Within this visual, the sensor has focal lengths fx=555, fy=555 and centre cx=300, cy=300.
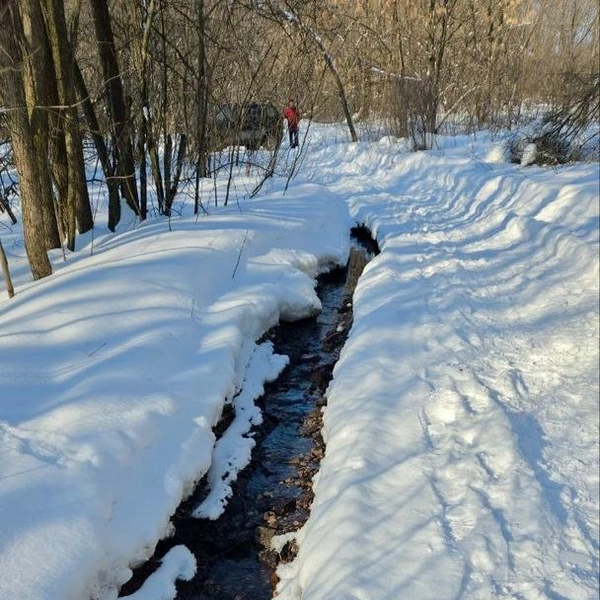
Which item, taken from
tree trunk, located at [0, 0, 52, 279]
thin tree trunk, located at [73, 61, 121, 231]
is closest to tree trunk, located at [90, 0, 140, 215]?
thin tree trunk, located at [73, 61, 121, 231]

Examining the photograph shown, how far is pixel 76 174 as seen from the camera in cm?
635

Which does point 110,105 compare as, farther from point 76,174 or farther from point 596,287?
point 596,287

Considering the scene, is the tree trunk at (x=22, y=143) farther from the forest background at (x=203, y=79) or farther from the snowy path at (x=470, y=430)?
the snowy path at (x=470, y=430)

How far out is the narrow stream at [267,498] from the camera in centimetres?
289

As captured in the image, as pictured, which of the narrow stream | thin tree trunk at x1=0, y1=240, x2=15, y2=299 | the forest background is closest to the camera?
the narrow stream

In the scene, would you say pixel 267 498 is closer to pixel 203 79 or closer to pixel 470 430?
pixel 470 430

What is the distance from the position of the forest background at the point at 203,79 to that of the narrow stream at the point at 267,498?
8.84 ft

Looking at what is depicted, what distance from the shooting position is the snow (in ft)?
7.99

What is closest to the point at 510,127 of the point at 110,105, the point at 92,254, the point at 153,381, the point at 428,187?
the point at 428,187

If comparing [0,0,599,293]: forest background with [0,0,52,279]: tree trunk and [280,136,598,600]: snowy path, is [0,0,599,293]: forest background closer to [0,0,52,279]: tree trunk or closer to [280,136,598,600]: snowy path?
[0,0,52,279]: tree trunk

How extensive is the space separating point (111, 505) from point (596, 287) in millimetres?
3527

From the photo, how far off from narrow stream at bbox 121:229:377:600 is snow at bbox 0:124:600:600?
11cm

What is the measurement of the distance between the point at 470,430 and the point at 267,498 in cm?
131

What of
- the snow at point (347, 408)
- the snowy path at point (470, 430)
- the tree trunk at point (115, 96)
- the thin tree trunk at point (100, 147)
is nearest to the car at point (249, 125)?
the tree trunk at point (115, 96)
